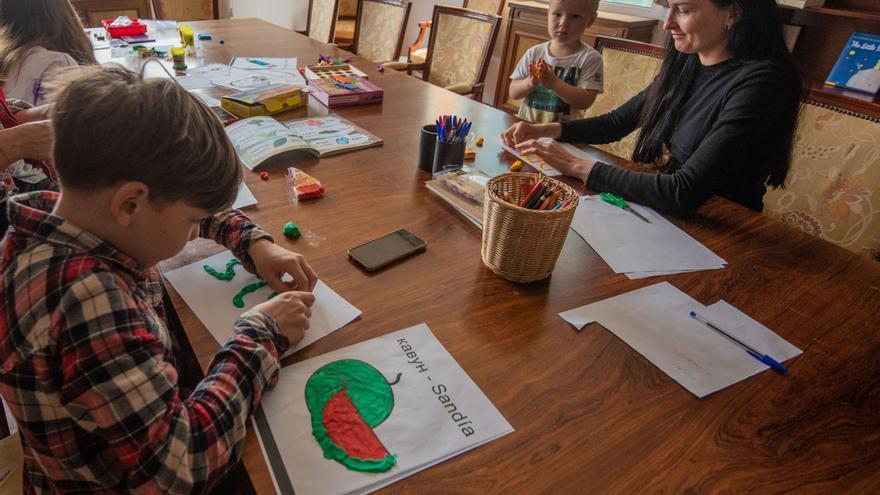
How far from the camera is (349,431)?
0.59 meters

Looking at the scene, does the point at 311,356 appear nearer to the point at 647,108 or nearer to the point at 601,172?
the point at 601,172

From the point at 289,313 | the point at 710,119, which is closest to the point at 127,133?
the point at 289,313

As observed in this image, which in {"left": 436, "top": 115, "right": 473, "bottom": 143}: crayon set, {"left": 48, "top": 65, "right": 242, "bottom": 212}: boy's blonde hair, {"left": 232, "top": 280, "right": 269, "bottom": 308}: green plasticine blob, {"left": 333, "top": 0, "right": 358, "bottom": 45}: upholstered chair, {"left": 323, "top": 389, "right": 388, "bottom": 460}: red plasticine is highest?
{"left": 48, "top": 65, "right": 242, "bottom": 212}: boy's blonde hair

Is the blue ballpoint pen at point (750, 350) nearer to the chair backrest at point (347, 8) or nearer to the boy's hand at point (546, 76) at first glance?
the boy's hand at point (546, 76)

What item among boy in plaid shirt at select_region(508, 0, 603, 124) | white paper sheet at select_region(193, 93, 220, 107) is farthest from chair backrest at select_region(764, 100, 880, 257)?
white paper sheet at select_region(193, 93, 220, 107)

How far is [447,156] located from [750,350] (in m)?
0.74

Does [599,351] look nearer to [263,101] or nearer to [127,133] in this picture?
[127,133]

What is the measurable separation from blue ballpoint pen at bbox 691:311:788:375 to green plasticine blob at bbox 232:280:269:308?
2.37 ft

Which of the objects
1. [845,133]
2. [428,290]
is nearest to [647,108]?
[845,133]

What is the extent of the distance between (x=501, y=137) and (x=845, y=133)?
0.99 m

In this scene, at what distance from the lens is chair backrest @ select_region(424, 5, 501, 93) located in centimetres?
254

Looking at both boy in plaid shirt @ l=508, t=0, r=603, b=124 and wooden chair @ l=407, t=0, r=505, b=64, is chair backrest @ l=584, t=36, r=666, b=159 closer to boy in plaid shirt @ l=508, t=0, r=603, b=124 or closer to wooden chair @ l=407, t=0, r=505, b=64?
boy in plaid shirt @ l=508, t=0, r=603, b=124

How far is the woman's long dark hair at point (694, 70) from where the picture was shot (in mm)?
1258

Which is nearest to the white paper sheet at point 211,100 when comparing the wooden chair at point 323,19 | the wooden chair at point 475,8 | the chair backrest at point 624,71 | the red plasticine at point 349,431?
the red plasticine at point 349,431
